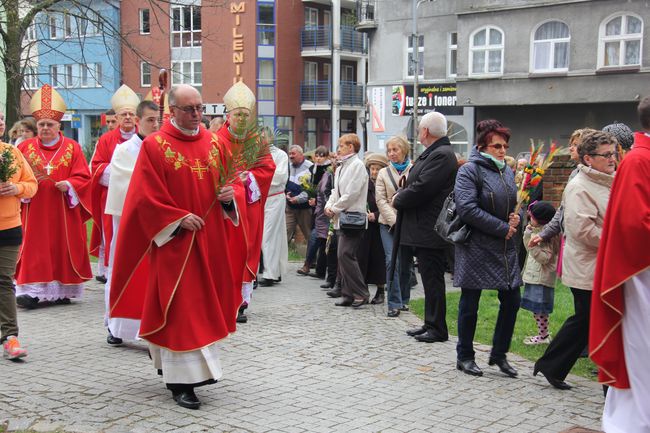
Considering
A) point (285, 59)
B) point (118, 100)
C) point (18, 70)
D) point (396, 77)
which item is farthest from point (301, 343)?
point (285, 59)

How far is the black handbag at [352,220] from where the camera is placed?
9.54 m

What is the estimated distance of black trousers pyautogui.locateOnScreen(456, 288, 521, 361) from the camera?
6645 millimetres

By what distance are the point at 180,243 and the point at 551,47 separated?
30.4m

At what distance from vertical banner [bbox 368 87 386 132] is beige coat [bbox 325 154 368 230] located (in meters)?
31.7

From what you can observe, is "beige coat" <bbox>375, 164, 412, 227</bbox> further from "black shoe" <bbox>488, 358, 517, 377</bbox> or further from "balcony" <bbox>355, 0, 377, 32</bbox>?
"balcony" <bbox>355, 0, 377, 32</bbox>

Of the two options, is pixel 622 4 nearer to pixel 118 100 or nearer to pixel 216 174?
pixel 118 100

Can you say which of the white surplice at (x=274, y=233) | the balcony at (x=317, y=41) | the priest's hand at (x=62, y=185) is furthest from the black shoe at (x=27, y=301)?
the balcony at (x=317, y=41)

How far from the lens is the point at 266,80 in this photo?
167 feet

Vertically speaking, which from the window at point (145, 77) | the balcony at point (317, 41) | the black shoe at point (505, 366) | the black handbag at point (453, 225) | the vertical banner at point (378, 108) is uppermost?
the balcony at point (317, 41)

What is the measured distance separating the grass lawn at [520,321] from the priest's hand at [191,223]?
11.4 ft

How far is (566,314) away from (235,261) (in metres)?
4.27

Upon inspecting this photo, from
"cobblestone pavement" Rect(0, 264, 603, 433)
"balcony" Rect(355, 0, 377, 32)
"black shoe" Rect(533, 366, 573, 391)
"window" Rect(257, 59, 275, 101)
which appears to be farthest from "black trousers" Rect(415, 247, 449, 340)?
"window" Rect(257, 59, 275, 101)

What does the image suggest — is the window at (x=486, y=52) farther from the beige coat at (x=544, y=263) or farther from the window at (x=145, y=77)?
the beige coat at (x=544, y=263)

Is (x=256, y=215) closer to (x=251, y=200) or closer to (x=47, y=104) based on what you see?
(x=251, y=200)
